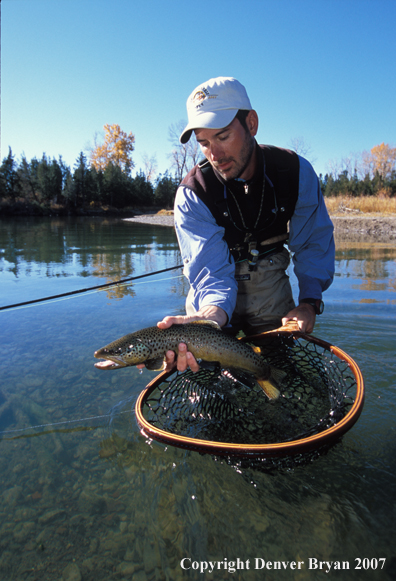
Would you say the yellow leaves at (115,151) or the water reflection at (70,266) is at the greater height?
the yellow leaves at (115,151)

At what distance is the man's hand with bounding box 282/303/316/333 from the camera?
3.12 meters

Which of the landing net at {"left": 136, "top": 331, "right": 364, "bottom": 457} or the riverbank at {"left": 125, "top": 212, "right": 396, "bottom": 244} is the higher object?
the riverbank at {"left": 125, "top": 212, "right": 396, "bottom": 244}

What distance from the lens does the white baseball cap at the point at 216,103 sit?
3.02 meters

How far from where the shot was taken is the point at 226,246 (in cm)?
359

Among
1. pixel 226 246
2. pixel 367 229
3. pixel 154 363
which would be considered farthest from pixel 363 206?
pixel 154 363

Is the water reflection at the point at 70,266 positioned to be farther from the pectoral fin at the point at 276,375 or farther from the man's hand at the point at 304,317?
the pectoral fin at the point at 276,375

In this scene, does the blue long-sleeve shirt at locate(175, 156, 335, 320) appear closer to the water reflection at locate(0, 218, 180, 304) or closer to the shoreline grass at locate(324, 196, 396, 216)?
the water reflection at locate(0, 218, 180, 304)

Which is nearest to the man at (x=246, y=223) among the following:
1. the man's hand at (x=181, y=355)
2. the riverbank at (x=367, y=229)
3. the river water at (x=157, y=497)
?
the man's hand at (x=181, y=355)

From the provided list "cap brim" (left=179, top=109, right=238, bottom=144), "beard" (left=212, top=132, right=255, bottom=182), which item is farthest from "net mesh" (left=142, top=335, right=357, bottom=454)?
"cap brim" (left=179, top=109, right=238, bottom=144)

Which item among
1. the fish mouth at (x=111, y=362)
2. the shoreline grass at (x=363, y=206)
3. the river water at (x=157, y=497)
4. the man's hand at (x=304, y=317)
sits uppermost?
the shoreline grass at (x=363, y=206)

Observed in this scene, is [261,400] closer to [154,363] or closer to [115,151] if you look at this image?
[154,363]

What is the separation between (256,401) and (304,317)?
0.86m

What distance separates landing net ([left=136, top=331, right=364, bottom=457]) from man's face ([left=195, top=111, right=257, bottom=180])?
1.56 meters

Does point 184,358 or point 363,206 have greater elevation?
point 363,206
